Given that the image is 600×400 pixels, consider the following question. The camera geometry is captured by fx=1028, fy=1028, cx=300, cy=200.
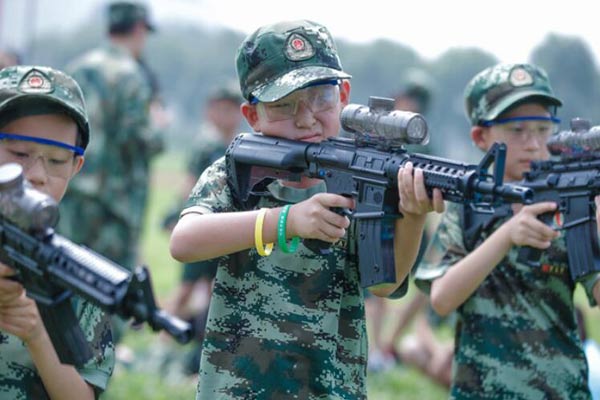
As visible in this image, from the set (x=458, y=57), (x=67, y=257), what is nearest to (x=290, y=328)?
(x=67, y=257)

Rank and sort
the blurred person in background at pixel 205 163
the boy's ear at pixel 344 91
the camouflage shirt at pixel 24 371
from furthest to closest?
1. the blurred person in background at pixel 205 163
2. the boy's ear at pixel 344 91
3. the camouflage shirt at pixel 24 371

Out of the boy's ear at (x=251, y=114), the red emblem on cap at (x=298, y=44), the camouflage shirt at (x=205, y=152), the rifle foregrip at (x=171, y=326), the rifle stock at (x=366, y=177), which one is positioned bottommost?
the rifle foregrip at (x=171, y=326)

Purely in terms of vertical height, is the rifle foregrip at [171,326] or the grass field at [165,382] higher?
the rifle foregrip at [171,326]

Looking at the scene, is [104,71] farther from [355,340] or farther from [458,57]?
[355,340]

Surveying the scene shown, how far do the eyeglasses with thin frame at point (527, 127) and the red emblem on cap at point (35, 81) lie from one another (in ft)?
7.09

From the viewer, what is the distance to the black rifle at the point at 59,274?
2.52 metres

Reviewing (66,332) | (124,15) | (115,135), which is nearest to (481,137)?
(66,332)

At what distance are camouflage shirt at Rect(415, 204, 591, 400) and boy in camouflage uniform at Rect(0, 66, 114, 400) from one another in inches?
65.4

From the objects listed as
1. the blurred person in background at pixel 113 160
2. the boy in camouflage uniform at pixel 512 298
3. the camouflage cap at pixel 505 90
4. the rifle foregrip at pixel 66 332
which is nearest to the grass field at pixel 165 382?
the blurred person in background at pixel 113 160

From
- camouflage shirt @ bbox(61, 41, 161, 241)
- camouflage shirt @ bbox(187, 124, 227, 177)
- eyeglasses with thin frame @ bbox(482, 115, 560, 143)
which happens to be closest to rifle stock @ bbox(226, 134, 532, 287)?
eyeglasses with thin frame @ bbox(482, 115, 560, 143)

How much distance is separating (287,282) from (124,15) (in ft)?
19.7

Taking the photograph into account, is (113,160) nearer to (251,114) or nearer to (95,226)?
(95,226)

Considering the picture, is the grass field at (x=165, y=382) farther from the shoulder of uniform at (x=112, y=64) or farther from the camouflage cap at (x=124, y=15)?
the camouflage cap at (x=124, y=15)

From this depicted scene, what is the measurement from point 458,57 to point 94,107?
4097 millimetres
